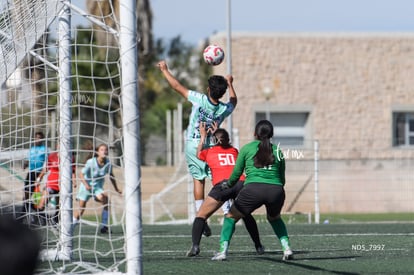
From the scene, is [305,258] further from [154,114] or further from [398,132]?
[154,114]

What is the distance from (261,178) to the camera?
929cm

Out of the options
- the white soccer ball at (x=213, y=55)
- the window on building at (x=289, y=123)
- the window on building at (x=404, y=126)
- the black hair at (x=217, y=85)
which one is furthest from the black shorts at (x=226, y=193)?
the window on building at (x=404, y=126)

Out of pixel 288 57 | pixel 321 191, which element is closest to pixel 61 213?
pixel 321 191

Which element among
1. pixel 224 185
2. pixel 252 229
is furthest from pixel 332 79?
pixel 224 185

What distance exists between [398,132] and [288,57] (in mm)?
5095

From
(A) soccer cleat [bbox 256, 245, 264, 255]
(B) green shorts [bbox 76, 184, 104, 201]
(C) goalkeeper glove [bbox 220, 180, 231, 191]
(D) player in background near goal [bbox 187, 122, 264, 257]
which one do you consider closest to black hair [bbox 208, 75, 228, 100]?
(D) player in background near goal [bbox 187, 122, 264, 257]

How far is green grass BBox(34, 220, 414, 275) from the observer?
27.8 ft

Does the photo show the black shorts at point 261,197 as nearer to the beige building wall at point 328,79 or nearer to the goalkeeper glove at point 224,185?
the goalkeeper glove at point 224,185

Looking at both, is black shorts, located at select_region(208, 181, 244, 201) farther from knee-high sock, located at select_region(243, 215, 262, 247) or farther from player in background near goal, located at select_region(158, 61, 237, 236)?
player in background near goal, located at select_region(158, 61, 237, 236)

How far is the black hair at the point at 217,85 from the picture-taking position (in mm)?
10477

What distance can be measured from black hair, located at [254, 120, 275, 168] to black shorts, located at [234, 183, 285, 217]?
22 centimetres

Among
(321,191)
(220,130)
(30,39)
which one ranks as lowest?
(321,191)

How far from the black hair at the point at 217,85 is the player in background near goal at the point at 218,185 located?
0.43 meters

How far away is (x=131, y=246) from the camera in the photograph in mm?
6672
